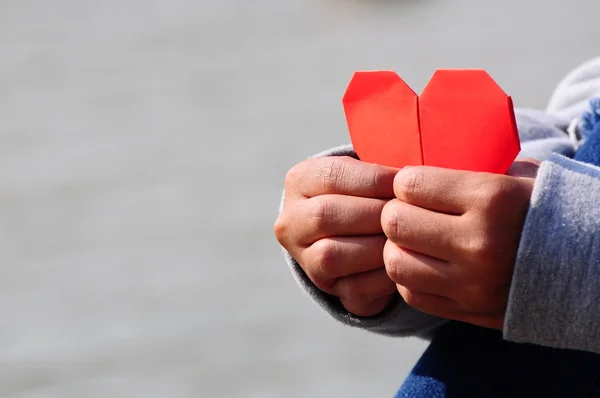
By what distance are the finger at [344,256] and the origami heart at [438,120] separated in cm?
5

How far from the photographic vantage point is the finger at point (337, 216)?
442 millimetres

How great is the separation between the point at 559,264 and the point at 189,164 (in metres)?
1.36

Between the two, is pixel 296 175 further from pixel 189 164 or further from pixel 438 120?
pixel 189 164

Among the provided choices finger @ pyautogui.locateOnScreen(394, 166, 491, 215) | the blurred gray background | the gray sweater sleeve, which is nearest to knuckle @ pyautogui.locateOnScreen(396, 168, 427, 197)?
finger @ pyautogui.locateOnScreen(394, 166, 491, 215)

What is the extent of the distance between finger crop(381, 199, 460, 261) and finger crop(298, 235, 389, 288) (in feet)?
0.08

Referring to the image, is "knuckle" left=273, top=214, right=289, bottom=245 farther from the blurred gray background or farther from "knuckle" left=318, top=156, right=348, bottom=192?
the blurred gray background

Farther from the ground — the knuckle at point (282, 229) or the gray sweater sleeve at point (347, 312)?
the knuckle at point (282, 229)

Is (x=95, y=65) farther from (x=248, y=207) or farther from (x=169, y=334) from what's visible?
(x=169, y=334)

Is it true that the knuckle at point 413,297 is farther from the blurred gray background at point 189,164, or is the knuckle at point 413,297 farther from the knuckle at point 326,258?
the blurred gray background at point 189,164

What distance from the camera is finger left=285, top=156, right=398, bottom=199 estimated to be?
1.45 ft

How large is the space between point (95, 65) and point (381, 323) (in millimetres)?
1808

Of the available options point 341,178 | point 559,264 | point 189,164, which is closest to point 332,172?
point 341,178

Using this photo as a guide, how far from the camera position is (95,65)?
217cm

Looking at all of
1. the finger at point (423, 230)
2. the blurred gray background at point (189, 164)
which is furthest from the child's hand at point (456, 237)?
the blurred gray background at point (189, 164)
